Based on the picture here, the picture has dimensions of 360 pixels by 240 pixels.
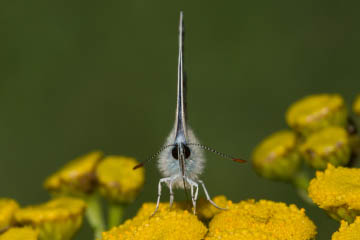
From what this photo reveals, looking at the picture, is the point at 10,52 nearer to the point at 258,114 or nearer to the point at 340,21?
the point at 258,114

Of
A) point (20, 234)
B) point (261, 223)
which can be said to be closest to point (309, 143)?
point (261, 223)

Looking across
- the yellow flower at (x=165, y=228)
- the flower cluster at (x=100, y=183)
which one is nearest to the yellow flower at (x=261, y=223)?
the yellow flower at (x=165, y=228)

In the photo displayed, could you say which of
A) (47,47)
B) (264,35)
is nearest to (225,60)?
(264,35)

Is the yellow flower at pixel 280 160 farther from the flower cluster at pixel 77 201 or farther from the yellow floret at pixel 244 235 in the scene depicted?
the yellow floret at pixel 244 235

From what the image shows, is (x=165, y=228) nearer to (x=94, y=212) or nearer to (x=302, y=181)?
(x=94, y=212)

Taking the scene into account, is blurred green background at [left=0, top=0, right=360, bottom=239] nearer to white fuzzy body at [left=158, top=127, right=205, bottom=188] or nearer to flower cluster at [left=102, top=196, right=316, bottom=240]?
white fuzzy body at [left=158, top=127, right=205, bottom=188]

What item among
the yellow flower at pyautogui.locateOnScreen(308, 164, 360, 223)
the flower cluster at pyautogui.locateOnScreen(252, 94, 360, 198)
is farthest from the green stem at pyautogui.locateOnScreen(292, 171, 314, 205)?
the yellow flower at pyautogui.locateOnScreen(308, 164, 360, 223)
